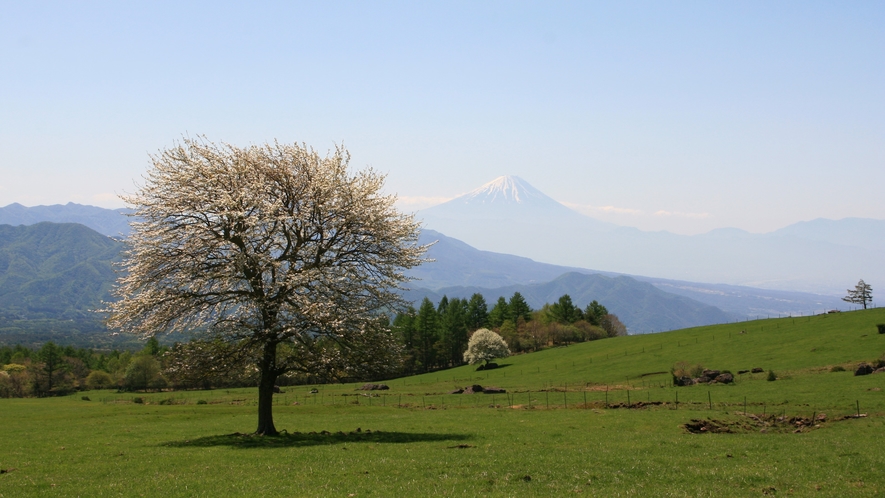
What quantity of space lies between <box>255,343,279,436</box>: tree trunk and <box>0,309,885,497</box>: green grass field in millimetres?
1245

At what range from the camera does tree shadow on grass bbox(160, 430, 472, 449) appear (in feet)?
96.5

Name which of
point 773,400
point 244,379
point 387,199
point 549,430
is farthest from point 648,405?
point 244,379

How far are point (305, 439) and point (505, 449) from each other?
11.0 m

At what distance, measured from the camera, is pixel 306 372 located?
30188mm

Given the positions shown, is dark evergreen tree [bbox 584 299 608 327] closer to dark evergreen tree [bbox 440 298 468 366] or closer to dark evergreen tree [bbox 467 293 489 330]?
dark evergreen tree [bbox 467 293 489 330]

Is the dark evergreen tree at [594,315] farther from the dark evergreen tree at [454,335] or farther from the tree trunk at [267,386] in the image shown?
the tree trunk at [267,386]

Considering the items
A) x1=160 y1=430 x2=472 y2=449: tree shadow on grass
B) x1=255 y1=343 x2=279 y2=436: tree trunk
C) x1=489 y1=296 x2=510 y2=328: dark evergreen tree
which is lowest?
x1=160 y1=430 x2=472 y2=449: tree shadow on grass

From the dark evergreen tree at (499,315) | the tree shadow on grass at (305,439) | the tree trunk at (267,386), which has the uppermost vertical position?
the dark evergreen tree at (499,315)

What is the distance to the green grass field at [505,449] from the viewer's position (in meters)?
19.3

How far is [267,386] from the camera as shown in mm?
31422

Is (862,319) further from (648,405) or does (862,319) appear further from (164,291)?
(164,291)

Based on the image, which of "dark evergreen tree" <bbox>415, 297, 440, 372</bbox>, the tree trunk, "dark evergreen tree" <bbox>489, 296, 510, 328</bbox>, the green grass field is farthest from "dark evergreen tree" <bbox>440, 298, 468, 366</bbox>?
the tree trunk

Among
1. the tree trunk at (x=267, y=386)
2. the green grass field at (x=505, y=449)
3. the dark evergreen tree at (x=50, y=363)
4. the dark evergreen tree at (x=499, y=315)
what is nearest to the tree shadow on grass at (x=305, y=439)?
the green grass field at (x=505, y=449)

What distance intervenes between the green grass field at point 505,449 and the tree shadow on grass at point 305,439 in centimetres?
13
